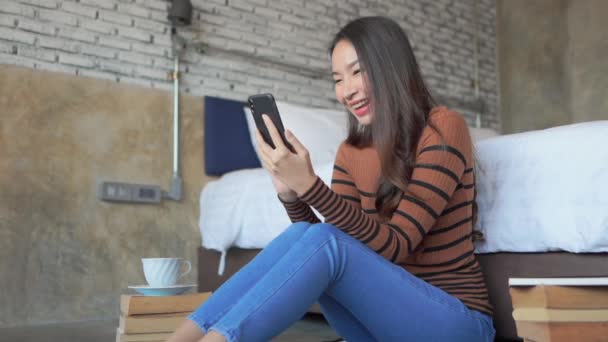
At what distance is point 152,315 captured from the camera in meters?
1.63

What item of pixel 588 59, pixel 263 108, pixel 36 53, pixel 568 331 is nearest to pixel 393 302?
pixel 568 331

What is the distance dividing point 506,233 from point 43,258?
2.03 meters

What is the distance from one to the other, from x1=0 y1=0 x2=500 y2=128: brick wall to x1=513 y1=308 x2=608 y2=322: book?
2.44 metres

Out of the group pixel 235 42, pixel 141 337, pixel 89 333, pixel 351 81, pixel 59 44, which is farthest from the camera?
pixel 235 42

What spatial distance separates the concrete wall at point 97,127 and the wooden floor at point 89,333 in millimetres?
176

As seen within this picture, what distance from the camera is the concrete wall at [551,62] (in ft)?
14.2

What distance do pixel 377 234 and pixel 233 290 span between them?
0.30 metres

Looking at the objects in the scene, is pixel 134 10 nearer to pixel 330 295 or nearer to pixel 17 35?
pixel 17 35

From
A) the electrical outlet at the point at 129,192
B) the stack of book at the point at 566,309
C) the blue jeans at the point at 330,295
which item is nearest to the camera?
the blue jeans at the point at 330,295

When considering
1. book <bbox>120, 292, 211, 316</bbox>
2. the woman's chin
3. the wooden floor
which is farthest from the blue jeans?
the wooden floor

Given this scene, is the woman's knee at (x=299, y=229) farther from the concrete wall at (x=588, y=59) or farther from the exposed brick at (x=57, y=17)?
the concrete wall at (x=588, y=59)

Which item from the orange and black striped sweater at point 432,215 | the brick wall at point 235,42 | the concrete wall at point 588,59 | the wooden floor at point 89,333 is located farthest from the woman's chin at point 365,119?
the concrete wall at point 588,59

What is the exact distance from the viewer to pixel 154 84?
10.5 feet

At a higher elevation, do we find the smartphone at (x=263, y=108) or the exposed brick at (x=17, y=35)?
the exposed brick at (x=17, y=35)
